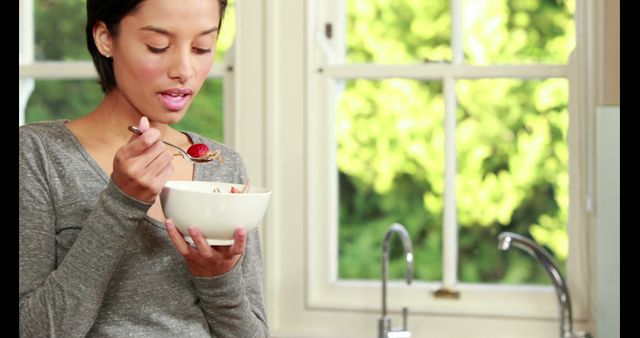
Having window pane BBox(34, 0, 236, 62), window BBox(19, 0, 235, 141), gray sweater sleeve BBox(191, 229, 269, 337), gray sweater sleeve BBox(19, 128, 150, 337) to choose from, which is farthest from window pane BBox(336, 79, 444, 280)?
gray sweater sleeve BBox(19, 128, 150, 337)

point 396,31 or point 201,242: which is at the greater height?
point 396,31

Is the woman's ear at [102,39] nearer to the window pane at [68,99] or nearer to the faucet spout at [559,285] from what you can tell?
the faucet spout at [559,285]

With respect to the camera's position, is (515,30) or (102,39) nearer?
(102,39)

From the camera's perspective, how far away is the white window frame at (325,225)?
221 cm

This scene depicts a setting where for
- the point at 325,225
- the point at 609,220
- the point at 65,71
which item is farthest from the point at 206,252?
the point at 65,71

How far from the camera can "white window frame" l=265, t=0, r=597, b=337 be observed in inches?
87.1

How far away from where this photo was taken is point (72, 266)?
1092 millimetres

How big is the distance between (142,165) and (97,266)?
0.13 meters

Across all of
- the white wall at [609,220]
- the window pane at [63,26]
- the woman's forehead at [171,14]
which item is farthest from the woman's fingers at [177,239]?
the window pane at [63,26]

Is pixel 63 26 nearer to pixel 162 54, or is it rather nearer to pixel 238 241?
pixel 162 54

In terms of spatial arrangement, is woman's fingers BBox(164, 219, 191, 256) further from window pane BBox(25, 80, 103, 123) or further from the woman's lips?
window pane BBox(25, 80, 103, 123)

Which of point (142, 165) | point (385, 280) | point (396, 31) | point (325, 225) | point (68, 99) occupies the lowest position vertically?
point (385, 280)

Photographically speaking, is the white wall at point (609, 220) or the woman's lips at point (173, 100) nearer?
the woman's lips at point (173, 100)

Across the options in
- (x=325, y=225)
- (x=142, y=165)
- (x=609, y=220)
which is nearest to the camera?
(x=142, y=165)
